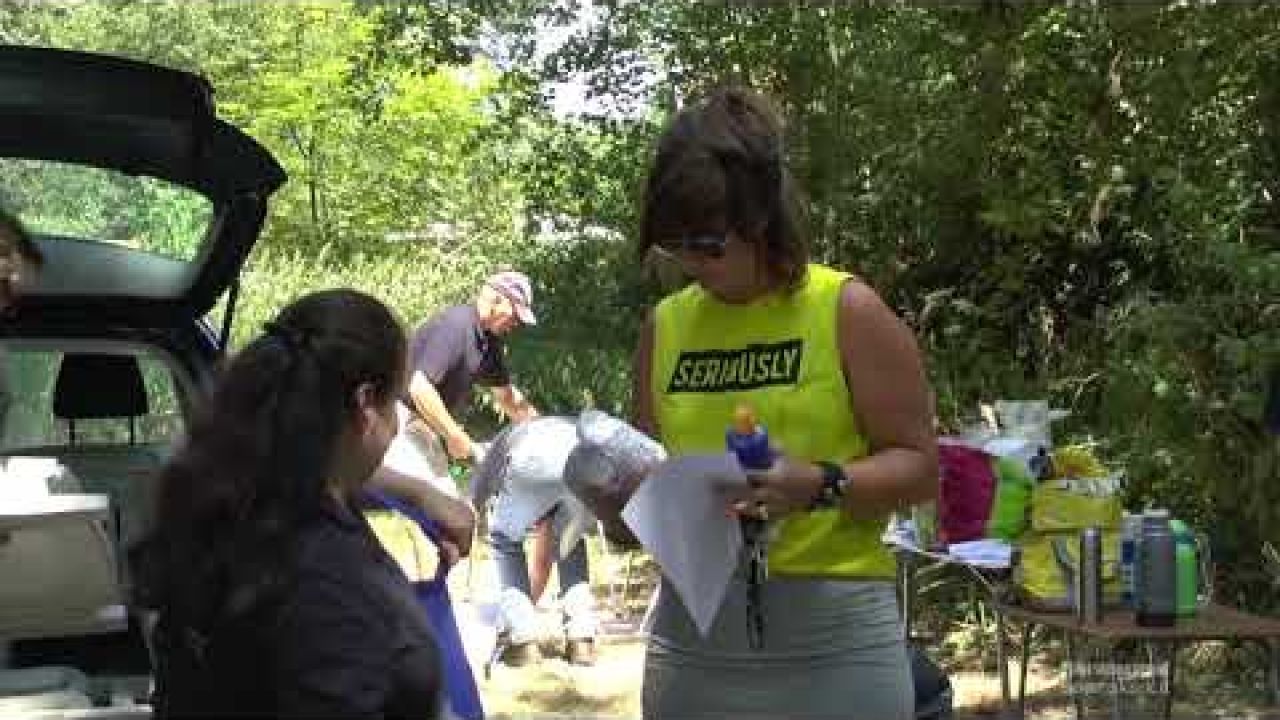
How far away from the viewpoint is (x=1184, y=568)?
13.1 feet

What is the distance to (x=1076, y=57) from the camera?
22.1ft

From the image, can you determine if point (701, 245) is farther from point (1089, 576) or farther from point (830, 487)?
point (1089, 576)

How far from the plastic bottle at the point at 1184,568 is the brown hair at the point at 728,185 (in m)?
2.18

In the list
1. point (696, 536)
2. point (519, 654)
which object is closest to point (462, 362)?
point (519, 654)

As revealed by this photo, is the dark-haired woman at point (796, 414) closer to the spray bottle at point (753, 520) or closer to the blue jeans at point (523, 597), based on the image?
the spray bottle at point (753, 520)

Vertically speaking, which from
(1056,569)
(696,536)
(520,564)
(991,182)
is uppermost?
(991,182)

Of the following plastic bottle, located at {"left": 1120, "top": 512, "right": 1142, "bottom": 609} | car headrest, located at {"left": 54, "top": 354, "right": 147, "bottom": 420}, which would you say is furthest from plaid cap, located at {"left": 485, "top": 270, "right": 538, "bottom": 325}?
plastic bottle, located at {"left": 1120, "top": 512, "right": 1142, "bottom": 609}

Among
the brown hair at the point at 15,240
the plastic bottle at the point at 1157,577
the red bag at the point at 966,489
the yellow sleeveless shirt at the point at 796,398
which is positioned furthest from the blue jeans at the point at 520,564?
the yellow sleeveless shirt at the point at 796,398

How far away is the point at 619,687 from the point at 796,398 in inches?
167

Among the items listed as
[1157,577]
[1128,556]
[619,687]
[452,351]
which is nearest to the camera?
[1157,577]

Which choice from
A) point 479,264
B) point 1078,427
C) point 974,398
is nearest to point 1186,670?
point 1078,427

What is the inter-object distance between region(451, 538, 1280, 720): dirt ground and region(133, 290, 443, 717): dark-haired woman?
3.90m

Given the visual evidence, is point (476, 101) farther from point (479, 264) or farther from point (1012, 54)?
point (1012, 54)

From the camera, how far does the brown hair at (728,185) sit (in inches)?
81.2
